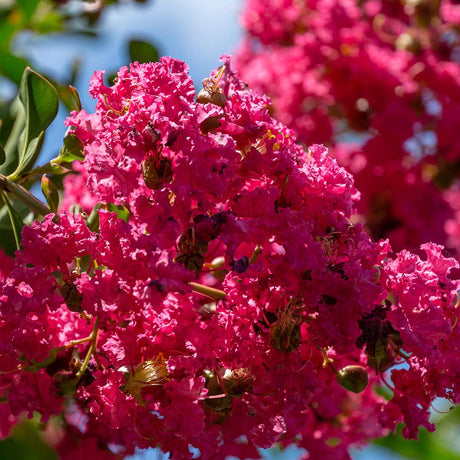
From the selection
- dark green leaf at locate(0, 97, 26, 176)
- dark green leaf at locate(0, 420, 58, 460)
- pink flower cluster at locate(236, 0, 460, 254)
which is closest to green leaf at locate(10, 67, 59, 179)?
dark green leaf at locate(0, 97, 26, 176)

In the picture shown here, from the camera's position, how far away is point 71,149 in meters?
1.16

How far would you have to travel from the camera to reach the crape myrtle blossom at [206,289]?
975 mm

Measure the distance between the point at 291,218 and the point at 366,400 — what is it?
0.74 metres

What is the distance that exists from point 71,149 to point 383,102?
181 cm

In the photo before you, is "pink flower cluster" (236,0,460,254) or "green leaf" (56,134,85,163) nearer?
"green leaf" (56,134,85,163)

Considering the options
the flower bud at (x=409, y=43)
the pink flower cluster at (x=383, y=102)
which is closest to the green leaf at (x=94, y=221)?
the pink flower cluster at (x=383, y=102)

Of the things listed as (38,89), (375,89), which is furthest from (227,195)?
(375,89)

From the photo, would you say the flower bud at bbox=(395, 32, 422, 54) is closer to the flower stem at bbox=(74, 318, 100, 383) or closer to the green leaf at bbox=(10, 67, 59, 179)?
the green leaf at bbox=(10, 67, 59, 179)

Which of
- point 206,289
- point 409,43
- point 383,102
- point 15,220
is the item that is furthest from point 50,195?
point 409,43

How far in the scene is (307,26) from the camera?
121 inches

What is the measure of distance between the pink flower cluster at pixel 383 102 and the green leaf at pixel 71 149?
63.6 inches

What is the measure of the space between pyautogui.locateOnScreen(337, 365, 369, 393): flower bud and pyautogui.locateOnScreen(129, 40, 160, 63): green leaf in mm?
852

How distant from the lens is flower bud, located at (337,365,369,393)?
1.13m

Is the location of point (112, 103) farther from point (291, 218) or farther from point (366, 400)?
point (366, 400)
